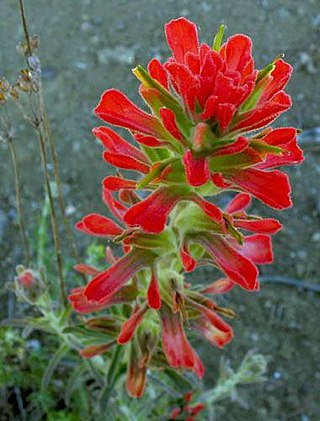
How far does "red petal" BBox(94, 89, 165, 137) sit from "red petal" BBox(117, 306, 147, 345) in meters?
0.32

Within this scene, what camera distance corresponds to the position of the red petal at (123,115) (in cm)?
75

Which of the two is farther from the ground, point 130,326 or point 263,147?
point 263,147

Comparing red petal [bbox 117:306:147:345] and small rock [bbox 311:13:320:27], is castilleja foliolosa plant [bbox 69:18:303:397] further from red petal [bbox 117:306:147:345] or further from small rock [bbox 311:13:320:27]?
small rock [bbox 311:13:320:27]

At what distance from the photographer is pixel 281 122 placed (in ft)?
6.66

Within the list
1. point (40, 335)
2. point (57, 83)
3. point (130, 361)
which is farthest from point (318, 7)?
point (130, 361)

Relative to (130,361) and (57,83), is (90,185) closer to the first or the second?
(57,83)

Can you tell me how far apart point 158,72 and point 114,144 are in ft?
0.33

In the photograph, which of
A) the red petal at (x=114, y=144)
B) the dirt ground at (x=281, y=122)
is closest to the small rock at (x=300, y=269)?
the dirt ground at (x=281, y=122)

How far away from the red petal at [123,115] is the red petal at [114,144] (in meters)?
0.07

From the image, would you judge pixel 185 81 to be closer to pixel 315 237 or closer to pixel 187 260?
pixel 187 260

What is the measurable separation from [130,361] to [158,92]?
50 centimetres

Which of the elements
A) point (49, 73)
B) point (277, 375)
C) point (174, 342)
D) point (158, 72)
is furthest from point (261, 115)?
point (49, 73)

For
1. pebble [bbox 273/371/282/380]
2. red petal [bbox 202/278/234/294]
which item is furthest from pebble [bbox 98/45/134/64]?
red petal [bbox 202/278/234/294]

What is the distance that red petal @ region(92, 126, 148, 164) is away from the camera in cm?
83
